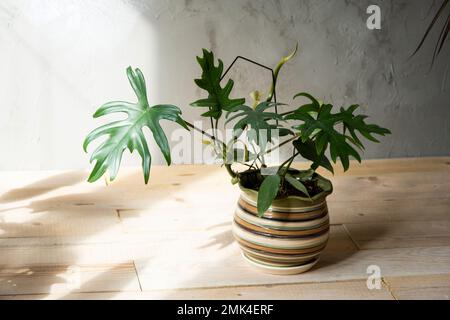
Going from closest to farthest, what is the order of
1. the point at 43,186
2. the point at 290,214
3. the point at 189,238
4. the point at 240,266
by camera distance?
the point at 290,214 < the point at 240,266 < the point at 189,238 < the point at 43,186

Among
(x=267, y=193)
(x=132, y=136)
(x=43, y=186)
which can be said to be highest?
(x=132, y=136)

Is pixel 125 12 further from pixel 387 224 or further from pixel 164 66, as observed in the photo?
pixel 387 224

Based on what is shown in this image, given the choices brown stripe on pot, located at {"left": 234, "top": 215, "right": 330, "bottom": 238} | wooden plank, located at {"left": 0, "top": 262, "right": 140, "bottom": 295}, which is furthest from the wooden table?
brown stripe on pot, located at {"left": 234, "top": 215, "right": 330, "bottom": 238}

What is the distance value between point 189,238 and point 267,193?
1.51 ft

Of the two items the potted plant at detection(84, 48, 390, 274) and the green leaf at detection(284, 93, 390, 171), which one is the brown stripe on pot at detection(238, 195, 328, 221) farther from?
the green leaf at detection(284, 93, 390, 171)

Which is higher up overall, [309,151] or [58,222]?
[309,151]

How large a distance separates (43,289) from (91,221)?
17.9 inches

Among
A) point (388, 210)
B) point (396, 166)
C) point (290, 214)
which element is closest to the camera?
point (290, 214)

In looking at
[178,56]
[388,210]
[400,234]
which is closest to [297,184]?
[400,234]

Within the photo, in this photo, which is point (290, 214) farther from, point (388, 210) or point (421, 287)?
point (388, 210)

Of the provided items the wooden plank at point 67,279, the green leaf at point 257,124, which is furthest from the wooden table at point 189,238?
the green leaf at point 257,124

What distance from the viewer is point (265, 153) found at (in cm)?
173

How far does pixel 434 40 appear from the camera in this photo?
280 cm

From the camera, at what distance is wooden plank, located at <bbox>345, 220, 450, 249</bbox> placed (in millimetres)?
2088
